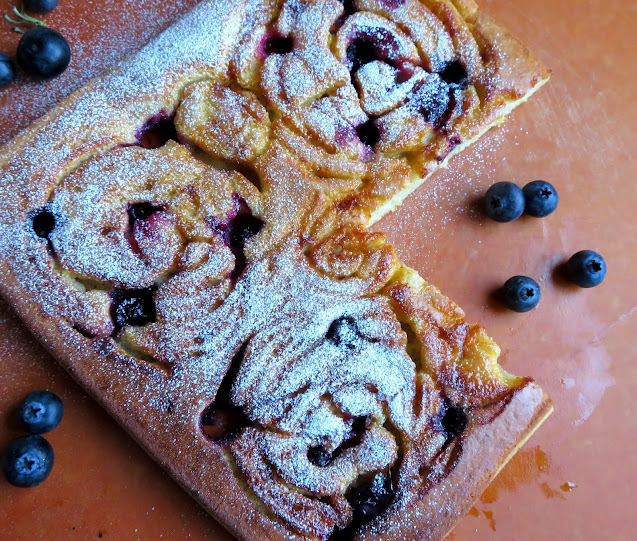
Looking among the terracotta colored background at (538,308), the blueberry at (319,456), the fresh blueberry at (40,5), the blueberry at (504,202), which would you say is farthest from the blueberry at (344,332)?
the fresh blueberry at (40,5)

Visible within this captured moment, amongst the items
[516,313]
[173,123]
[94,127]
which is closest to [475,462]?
[516,313]

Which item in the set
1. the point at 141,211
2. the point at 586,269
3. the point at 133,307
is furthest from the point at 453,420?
the point at 141,211

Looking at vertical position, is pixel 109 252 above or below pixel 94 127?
below

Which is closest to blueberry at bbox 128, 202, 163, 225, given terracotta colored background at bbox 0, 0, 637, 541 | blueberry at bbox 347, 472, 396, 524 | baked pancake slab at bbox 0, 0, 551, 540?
baked pancake slab at bbox 0, 0, 551, 540

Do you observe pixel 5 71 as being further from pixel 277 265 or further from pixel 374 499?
pixel 374 499

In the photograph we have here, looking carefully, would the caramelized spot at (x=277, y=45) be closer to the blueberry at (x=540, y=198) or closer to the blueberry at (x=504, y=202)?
the blueberry at (x=504, y=202)

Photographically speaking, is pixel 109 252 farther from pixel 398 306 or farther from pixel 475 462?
pixel 475 462
